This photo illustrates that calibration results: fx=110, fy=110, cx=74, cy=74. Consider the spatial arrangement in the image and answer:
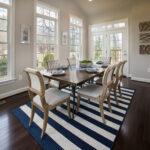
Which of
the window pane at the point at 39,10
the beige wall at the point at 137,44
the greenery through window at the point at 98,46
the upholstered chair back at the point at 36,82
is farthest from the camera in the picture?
the greenery through window at the point at 98,46

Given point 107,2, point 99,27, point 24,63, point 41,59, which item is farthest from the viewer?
point 99,27

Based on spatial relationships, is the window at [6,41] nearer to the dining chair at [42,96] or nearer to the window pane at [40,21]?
the window pane at [40,21]

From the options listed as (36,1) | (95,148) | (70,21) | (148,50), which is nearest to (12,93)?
(95,148)

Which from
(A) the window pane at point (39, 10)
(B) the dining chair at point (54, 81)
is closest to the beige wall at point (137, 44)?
(B) the dining chair at point (54, 81)

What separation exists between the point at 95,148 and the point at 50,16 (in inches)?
160

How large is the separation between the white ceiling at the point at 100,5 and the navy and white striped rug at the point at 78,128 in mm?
4266

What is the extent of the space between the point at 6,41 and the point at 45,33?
4.51 ft

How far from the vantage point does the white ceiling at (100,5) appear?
450 cm

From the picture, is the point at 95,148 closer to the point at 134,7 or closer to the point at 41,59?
the point at 41,59

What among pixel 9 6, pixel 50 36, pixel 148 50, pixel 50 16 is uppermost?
pixel 50 16

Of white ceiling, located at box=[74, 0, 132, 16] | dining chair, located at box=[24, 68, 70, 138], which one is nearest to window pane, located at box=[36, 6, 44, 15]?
white ceiling, located at box=[74, 0, 132, 16]

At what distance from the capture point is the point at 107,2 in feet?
14.9

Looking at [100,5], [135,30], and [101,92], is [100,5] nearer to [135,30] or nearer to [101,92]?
[135,30]

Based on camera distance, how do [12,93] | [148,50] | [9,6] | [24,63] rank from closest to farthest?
[9,6] → [12,93] → [24,63] → [148,50]
